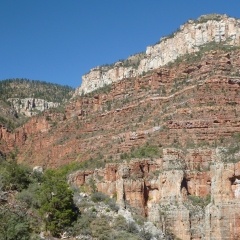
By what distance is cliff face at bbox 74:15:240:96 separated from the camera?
121688 millimetres

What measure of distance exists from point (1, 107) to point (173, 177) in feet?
331

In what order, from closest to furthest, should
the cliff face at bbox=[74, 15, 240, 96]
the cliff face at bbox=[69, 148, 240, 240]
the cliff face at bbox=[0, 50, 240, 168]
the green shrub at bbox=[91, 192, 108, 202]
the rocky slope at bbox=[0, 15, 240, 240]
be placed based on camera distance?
the cliff face at bbox=[69, 148, 240, 240] → the rocky slope at bbox=[0, 15, 240, 240] → the green shrub at bbox=[91, 192, 108, 202] → the cliff face at bbox=[0, 50, 240, 168] → the cliff face at bbox=[74, 15, 240, 96]

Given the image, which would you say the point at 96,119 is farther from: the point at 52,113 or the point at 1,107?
the point at 1,107

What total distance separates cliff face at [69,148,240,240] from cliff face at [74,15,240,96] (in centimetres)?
5032

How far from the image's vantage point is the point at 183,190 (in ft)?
185

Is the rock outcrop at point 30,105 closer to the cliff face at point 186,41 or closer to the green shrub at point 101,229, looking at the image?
the cliff face at point 186,41

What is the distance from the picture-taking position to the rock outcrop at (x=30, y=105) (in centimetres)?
16288

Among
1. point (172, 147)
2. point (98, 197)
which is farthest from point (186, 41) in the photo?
point (98, 197)

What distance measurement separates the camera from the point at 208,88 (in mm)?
70625

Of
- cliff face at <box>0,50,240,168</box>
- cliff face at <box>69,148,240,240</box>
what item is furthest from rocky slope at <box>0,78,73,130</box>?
cliff face at <box>69,148,240,240</box>

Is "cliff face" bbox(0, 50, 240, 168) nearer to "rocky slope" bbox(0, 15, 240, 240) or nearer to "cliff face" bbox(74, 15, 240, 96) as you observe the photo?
"rocky slope" bbox(0, 15, 240, 240)

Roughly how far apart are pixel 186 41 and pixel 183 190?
77589 millimetres

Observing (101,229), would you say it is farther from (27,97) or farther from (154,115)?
(27,97)

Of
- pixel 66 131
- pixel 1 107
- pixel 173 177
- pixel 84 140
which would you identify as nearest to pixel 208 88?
pixel 173 177
